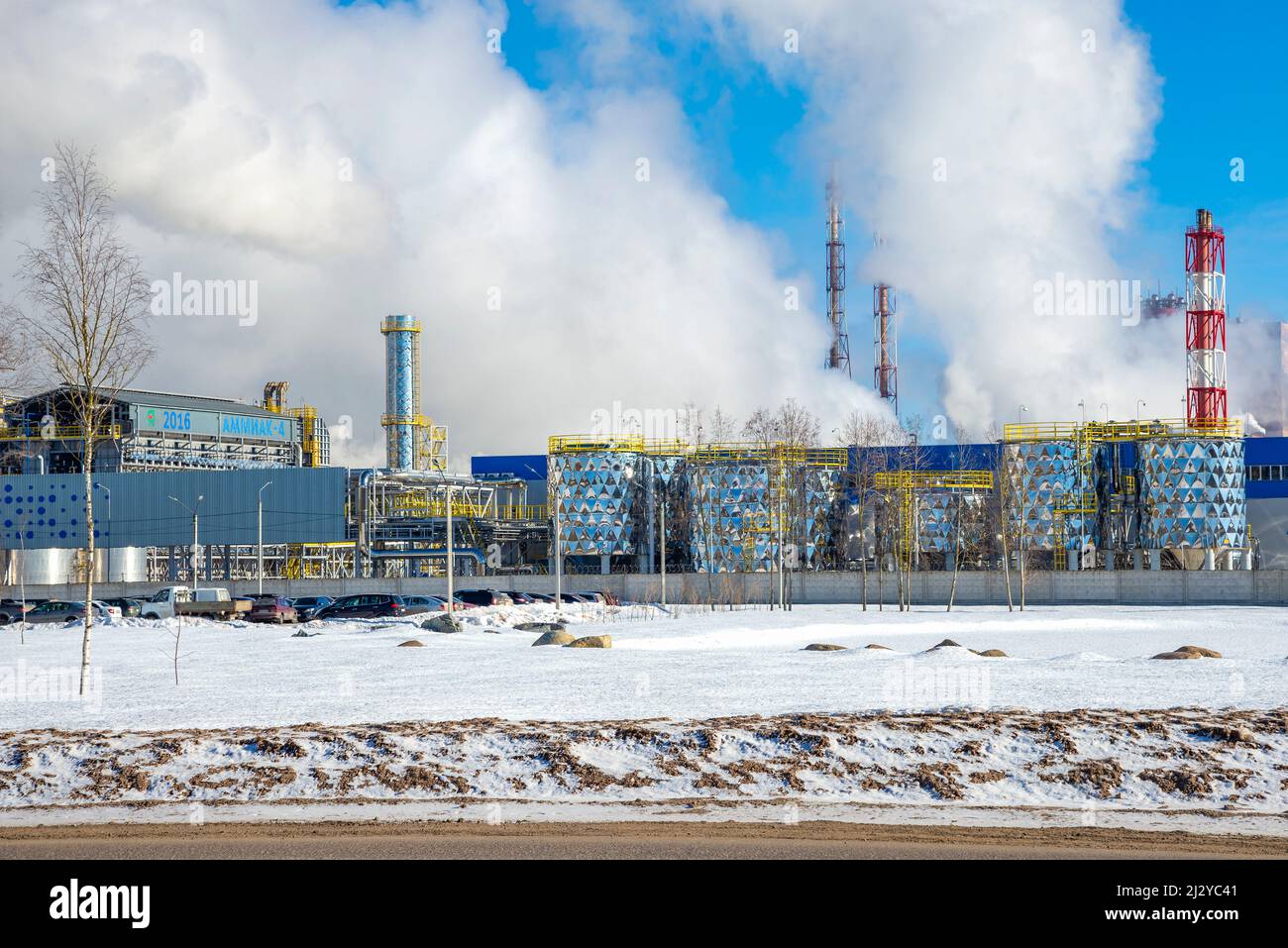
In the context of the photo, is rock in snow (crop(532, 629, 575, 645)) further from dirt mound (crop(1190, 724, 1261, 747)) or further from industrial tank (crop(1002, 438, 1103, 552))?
industrial tank (crop(1002, 438, 1103, 552))

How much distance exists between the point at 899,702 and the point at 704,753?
5.63 meters

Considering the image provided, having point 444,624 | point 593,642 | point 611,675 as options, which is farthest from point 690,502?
point 611,675

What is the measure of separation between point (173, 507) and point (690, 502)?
34569 millimetres

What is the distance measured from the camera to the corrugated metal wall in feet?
280

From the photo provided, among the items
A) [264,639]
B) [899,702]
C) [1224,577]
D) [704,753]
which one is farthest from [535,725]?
Answer: [1224,577]

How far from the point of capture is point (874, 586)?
73.9 m

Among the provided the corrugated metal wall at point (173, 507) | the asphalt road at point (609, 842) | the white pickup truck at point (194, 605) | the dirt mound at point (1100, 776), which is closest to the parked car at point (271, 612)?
the white pickup truck at point (194, 605)

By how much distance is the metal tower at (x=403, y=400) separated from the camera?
8475 cm

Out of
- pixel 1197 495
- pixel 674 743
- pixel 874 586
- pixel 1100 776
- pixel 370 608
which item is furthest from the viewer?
pixel 1197 495

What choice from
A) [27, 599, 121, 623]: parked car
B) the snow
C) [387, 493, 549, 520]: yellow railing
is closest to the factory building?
[387, 493, 549, 520]: yellow railing

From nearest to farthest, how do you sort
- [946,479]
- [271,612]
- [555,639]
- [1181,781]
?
[1181,781]
[555,639]
[271,612]
[946,479]

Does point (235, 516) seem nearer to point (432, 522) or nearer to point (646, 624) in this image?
point (432, 522)

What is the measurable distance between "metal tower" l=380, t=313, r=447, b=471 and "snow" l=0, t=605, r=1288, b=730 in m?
40.1

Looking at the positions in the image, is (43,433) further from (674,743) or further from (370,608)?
(674,743)
